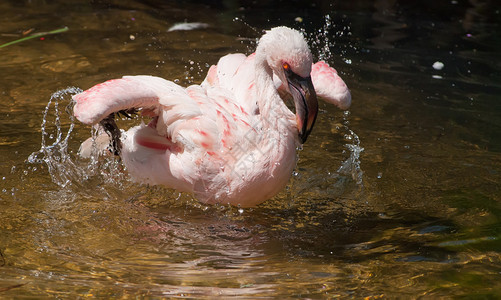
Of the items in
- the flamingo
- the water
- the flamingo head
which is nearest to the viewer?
the water

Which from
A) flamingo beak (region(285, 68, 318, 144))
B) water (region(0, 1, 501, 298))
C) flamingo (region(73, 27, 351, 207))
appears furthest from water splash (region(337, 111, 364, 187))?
flamingo beak (region(285, 68, 318, 144))

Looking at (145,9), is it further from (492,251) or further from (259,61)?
(492,251)

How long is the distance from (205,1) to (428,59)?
11.7 feet

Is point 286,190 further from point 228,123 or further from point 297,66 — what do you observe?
point 297,66

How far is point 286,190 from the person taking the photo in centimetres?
525

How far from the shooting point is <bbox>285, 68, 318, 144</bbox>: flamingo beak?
4238 mm

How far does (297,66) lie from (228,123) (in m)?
0.64

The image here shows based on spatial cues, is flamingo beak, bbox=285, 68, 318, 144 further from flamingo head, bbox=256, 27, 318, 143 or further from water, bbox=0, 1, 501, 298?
water, bbox=0, 1, 501, 298

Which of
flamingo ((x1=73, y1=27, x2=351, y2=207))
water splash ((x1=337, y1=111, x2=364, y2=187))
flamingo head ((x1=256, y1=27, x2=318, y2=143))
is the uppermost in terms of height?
flamingo head ((x1=256, y1=27, x2=318, y2=143))

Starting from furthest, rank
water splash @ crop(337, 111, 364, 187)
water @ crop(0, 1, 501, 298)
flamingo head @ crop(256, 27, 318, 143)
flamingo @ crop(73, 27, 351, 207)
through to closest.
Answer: water splash @ crop(337, 111, 364, 187) < flamingo @ crop(73, 27, 351, 207) < flamingo head @ crop(256, 27, 318, 143) < water @ crop(0, 1, 501, 298)

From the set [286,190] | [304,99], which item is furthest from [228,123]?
[286,190]

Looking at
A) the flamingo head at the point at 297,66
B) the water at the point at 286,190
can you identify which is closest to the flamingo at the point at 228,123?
the flamingo head at the point at 297,66

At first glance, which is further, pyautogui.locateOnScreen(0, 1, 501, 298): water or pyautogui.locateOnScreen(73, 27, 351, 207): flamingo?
pyautogui.locateOnScreen(73, 27, 351, 207): flamingo

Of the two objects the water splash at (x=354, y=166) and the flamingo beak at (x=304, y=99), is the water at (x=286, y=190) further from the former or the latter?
the flamingo beak at (x=304, y=99)
